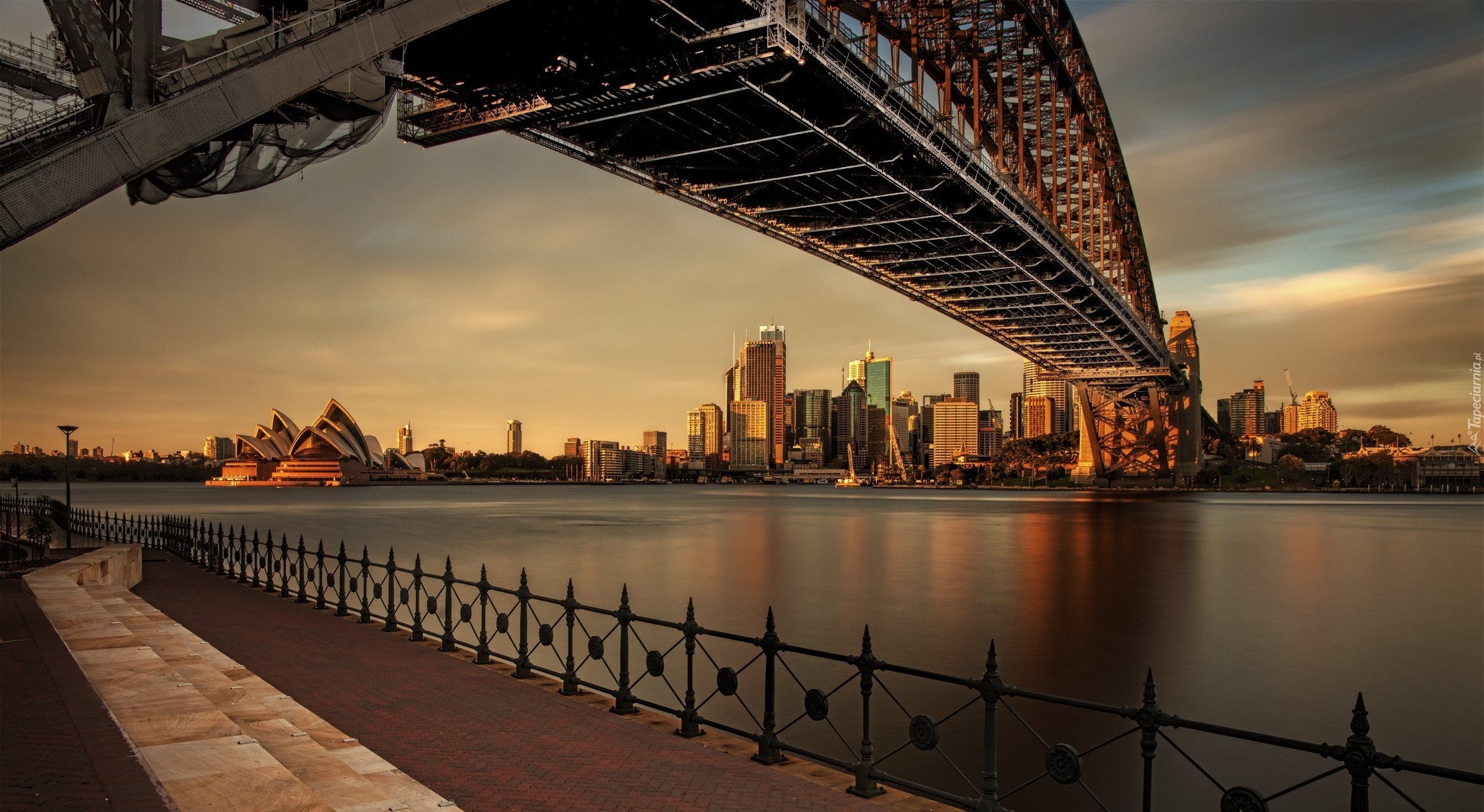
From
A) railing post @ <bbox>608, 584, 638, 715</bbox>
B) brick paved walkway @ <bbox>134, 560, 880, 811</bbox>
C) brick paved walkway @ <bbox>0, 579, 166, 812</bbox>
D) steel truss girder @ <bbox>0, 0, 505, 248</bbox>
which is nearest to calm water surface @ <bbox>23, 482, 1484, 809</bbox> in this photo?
railing post @ <bbox>608, 584, 638, 715</bbox>

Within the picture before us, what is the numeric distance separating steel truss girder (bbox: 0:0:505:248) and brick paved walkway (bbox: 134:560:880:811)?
210 inches

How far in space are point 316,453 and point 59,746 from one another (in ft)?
602

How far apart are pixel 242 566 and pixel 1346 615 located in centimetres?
2760

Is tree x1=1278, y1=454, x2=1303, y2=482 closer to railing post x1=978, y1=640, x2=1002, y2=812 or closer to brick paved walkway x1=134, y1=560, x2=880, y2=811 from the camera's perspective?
brick paved walkway x1=134, y1=560, x2=880, y2=811

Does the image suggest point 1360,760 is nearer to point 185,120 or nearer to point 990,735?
point 990,735

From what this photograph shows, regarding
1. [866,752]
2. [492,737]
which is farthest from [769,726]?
[492,737]

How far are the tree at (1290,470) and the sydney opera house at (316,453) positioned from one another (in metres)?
159

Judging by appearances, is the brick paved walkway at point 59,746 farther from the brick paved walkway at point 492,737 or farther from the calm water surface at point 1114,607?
the calm water surface at point 1114,607

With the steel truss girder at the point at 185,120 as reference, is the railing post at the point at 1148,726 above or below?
below

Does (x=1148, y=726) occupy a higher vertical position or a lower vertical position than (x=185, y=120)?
lower

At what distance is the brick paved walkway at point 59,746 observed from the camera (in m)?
5.19

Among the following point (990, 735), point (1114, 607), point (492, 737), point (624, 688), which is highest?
point (990, 735)

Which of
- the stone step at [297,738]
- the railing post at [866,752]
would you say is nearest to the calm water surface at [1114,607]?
the railing post at [866,752]

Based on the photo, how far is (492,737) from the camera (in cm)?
801
